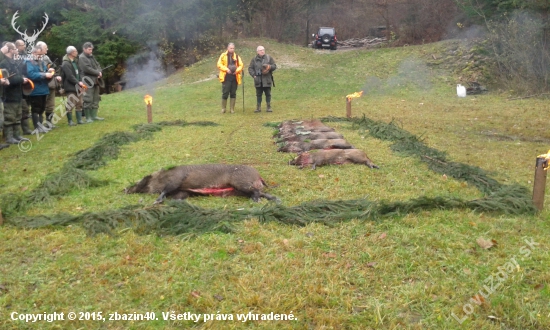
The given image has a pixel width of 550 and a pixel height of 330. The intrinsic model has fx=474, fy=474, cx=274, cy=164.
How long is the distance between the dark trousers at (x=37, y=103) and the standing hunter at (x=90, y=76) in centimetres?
126

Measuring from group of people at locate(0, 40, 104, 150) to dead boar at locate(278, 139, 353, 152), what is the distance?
16.5 ft

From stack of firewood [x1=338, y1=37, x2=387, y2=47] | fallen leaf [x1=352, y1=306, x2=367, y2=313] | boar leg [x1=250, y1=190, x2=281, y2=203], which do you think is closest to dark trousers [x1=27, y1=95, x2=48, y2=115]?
boar leg [x1=250, y1=190, x2=281, y2=203]

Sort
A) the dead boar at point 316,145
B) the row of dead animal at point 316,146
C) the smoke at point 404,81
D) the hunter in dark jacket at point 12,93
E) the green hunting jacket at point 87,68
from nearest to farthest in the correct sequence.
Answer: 1. the row of dead animal at point 316,146
2. the dead boar at point 316,145
3. the hunter in dark jacket at point 12,93
4. the green hunting jacket at point 87,68
5. the smoke at point 404,81

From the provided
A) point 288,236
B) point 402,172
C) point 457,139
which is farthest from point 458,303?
point 457,139

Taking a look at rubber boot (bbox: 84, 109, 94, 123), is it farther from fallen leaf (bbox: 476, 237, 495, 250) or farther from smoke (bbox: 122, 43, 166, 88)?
smoke (bbox: 122, 43, 166, 88)

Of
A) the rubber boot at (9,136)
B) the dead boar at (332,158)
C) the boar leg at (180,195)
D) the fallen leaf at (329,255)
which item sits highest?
the rubber boot at (9,136)

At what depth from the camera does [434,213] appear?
4.96 meters

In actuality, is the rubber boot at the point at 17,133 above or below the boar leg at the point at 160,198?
above

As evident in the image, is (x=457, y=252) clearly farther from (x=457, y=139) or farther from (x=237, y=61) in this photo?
(x=237, y=61)

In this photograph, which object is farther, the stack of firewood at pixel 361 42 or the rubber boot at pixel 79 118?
the stack of firewood at pixel 361 42

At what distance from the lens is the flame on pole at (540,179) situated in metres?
4.80

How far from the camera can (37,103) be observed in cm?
1005

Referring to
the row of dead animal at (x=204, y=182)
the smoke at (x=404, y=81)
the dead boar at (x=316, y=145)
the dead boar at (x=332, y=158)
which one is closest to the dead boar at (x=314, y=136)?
the dead boar at (x=316, y=145)

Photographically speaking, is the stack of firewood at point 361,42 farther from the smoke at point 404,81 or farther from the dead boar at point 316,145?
the dead boar at point 316,145
